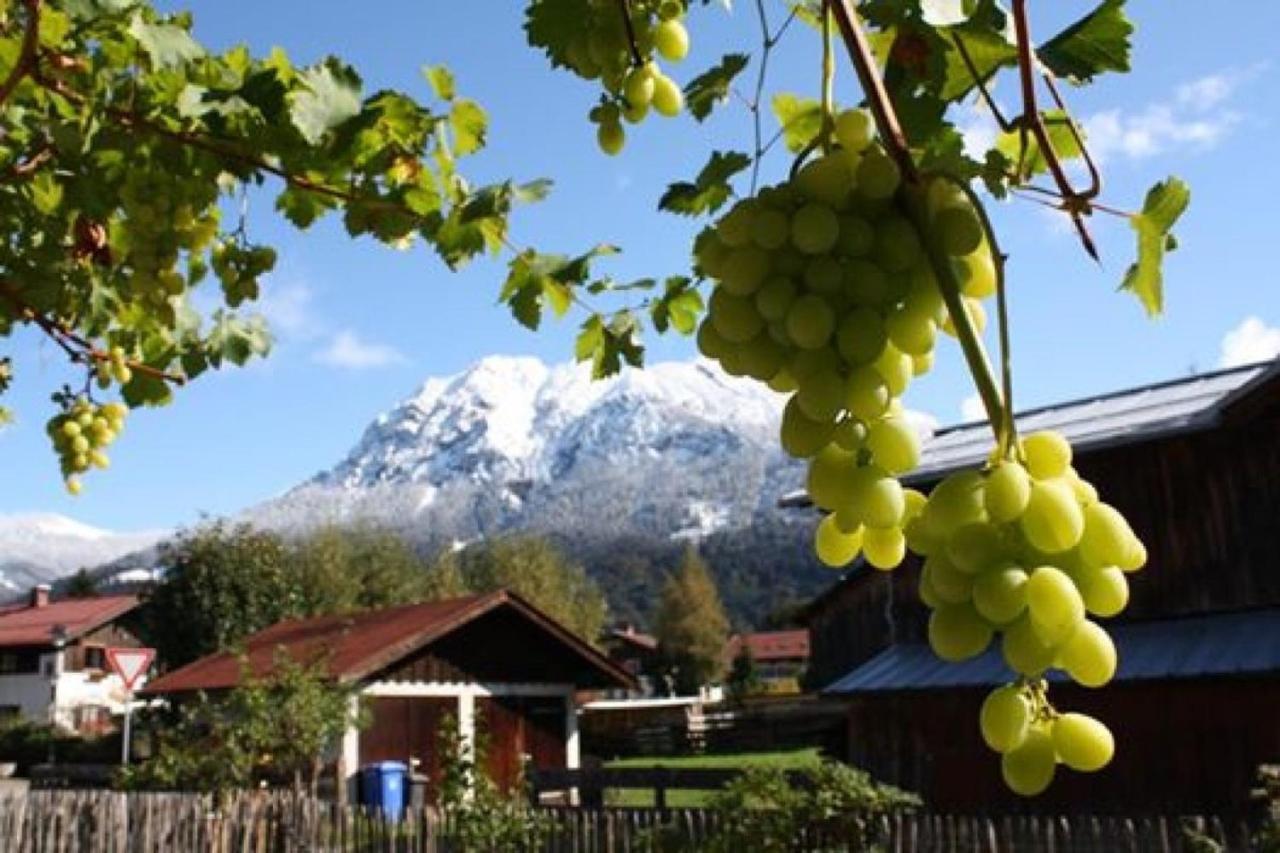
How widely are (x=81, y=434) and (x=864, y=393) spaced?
451 cm

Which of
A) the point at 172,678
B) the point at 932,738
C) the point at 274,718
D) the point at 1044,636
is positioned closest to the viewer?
the point at 1044,636

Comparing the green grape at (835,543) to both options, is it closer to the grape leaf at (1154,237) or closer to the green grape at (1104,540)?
the green grape at (1104,540)

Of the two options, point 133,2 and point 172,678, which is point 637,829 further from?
point 172,678

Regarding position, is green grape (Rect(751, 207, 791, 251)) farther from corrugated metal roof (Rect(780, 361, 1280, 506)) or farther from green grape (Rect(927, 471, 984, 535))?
corrugated metal roof (Rect(780, 361, 1280, 506))

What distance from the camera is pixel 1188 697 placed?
1247 cm

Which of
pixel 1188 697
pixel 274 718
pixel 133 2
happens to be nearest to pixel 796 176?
pixel 133 2

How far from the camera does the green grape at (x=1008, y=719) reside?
821 millimetres

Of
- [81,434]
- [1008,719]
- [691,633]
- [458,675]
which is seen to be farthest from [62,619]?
[1008,719]

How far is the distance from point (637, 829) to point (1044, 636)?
909 centimetres

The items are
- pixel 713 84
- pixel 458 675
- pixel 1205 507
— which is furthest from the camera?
pixel 458 675

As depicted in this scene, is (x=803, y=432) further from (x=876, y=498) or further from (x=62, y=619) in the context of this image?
(x=62, y=619)

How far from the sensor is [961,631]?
2.79 ft

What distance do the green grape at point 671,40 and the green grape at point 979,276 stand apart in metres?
0.95

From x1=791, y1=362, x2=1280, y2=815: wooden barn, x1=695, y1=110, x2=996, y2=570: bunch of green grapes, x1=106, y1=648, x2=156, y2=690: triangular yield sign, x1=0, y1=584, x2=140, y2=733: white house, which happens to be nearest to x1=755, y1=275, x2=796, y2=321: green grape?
x1=695, y1=110, x2=996, y2=570: bunch of green grapes
